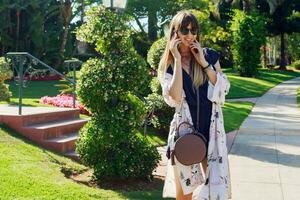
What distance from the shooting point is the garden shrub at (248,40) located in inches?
1051

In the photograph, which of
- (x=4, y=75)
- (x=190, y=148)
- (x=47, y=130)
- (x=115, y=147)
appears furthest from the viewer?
(x=4, y=75)

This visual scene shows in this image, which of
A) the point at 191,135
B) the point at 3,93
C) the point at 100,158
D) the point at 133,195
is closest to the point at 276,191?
the point at 133,195

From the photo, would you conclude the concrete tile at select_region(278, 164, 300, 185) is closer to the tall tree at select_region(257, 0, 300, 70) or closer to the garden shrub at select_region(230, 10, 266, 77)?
the garden shrub at select_region(230, 10, 266, 77)

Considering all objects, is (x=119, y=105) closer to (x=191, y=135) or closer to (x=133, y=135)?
(x=133, y=135)

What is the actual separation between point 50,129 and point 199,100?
4686 mm

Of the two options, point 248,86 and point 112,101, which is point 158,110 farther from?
point 248,86

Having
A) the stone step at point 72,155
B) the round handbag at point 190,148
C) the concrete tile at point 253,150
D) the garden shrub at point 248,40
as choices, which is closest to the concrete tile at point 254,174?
the concrete tile at point 253,150

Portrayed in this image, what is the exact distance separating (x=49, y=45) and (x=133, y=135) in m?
21.0

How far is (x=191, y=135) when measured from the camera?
10.6ft

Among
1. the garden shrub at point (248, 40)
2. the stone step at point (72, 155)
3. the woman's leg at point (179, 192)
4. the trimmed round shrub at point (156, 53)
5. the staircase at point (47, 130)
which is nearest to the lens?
the woman's leg at point (179, 192)

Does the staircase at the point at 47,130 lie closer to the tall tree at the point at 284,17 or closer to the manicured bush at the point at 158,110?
the manicured bush at the point at 158,110

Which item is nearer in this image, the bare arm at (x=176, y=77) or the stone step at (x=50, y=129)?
the bare arm at (x=176, y=77)

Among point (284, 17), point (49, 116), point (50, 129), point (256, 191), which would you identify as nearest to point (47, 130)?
point (50, 129)

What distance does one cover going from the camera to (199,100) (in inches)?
130
